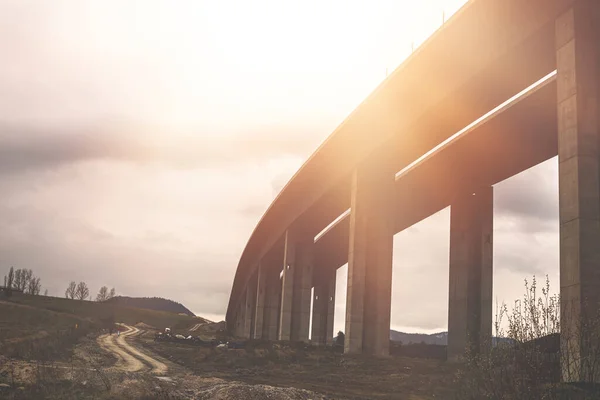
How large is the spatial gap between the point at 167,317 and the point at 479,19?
7095 inches

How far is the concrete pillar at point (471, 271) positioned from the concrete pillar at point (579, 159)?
23.5 meters

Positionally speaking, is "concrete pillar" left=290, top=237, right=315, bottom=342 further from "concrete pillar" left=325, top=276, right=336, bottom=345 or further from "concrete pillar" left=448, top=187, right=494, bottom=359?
"concrete pillar" left=325, top=276, right=336, bottom=345

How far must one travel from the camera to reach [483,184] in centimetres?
4394

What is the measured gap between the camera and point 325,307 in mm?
89750

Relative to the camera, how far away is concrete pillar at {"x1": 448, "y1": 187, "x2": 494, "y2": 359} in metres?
43.0

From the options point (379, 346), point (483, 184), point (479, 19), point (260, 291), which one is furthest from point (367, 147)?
point (260, 291)

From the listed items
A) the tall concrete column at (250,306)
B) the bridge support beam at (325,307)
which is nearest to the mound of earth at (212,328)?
the tall concrete column at (250,306)

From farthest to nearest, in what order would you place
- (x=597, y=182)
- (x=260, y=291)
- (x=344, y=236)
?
(x=260, y=291) < (x=344, y=236) < (x=597, y=182)

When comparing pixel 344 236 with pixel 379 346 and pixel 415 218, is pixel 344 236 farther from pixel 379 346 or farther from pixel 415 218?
pixel 379 346

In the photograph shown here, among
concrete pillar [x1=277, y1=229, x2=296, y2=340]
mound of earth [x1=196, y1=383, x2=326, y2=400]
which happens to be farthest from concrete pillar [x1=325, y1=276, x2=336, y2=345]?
mound of earth [x1=196, y1=383, x2=326, y2=400]

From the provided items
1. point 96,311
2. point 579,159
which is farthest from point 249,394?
point 96,311

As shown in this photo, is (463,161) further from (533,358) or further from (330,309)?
(330,309)

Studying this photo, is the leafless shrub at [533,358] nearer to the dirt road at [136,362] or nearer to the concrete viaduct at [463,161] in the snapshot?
the concrete viaduct at [463,161]

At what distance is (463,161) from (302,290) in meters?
26.8
